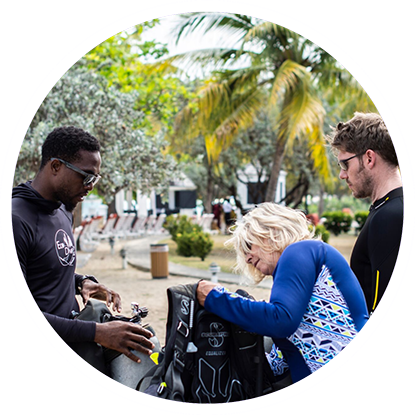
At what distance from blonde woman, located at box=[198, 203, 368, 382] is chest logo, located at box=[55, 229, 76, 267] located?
0.95 m

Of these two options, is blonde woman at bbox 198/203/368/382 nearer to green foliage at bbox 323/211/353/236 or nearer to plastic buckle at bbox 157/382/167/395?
plastic buckle at bbox 157/382/167/395

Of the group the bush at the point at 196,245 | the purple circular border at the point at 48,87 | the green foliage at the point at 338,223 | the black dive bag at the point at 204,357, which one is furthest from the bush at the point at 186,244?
the black dive bag at the point at 204,357

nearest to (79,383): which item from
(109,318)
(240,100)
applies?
(109,318)

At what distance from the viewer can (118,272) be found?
1342 cm

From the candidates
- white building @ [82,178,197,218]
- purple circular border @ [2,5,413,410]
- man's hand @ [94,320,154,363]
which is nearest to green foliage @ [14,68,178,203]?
purple circular border @ [2,5,413,410]

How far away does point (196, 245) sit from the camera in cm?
1577

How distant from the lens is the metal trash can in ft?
38.9

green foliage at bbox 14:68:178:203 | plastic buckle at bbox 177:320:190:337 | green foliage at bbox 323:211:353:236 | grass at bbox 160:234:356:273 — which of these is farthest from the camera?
green foliage at bbox 323:211:353:236

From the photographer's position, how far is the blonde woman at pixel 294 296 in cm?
194

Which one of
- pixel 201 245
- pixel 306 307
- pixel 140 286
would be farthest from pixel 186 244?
pixel 306 307

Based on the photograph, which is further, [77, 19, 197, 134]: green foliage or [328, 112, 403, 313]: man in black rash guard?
[77, 19, 197, 134]: green foliage

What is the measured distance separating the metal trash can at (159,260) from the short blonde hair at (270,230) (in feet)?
31.7

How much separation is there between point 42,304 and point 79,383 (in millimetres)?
504

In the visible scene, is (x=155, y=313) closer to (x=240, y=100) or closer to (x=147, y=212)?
(x=240, y=100)
